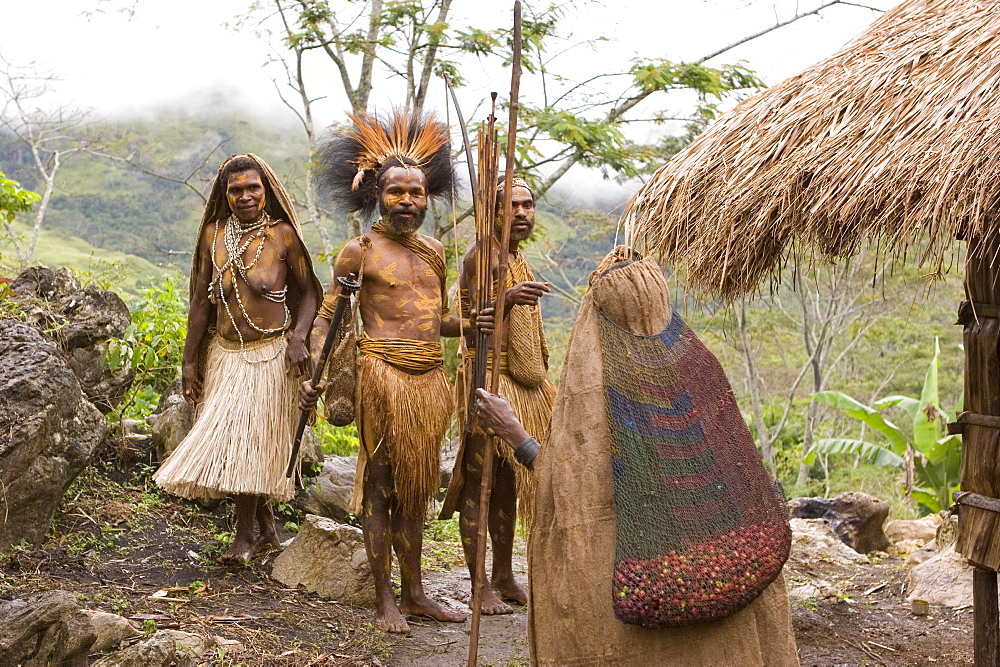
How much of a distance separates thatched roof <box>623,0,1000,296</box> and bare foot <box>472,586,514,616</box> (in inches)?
68.3

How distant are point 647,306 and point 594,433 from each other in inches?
13.4

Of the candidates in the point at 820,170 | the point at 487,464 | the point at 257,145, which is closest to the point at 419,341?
the point at 487,464

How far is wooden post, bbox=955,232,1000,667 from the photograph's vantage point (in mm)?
4059

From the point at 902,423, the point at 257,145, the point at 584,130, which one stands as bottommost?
the point at 902,423

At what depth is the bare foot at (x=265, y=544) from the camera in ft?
16.5

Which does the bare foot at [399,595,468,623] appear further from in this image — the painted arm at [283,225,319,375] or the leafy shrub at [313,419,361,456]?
the leafy shrub at [313,419,361,456]

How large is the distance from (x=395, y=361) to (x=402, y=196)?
0.74m

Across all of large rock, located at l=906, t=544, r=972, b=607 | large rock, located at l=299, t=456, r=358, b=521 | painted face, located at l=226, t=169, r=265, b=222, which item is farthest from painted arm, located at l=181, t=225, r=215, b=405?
large rock, located at l=906, t=544, r=972, b=607

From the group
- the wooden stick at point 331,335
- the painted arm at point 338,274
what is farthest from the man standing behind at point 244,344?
the painted arm at point 338,274

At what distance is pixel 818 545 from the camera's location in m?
6.77

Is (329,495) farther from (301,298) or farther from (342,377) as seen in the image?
(342,377)

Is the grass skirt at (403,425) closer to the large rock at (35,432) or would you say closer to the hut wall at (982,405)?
the large rock at (35,432)

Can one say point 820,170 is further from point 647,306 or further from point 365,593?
point 365,593

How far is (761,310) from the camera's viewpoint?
17.0 metres
